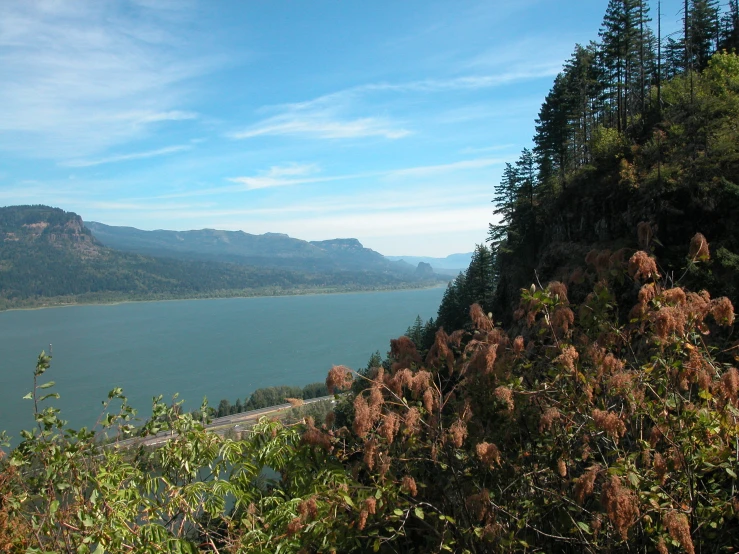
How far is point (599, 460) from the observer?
3.01 m

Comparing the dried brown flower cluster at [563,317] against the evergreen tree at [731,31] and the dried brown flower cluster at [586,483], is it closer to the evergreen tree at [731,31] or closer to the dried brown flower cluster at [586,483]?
the dried brown flower cluster at [586,483]

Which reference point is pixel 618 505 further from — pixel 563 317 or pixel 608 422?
pixel 563 317

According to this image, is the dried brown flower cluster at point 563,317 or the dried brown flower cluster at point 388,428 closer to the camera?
the dried brown flower cluster at point 388,428

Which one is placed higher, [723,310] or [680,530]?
[723,310]

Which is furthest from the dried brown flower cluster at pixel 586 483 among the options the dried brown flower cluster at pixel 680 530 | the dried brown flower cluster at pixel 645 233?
the dried brown flower cluster at pixel 645 233

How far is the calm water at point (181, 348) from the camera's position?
5362 cm

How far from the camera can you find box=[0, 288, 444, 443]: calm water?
5362 cm

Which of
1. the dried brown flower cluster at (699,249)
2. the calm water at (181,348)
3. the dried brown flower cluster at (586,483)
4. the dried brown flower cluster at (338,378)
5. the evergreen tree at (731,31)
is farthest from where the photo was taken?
the calm water at (181,348)

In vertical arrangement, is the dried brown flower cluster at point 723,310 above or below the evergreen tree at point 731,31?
below

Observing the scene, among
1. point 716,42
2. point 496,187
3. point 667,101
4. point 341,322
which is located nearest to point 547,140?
point 496,187

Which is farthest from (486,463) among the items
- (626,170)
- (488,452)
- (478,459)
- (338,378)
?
(626,170)

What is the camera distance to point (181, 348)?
85500mm

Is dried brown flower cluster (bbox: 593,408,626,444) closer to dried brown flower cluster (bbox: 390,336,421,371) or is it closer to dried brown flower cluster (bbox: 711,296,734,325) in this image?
dried brown flower cluster (bbox: 711,296,734,325)

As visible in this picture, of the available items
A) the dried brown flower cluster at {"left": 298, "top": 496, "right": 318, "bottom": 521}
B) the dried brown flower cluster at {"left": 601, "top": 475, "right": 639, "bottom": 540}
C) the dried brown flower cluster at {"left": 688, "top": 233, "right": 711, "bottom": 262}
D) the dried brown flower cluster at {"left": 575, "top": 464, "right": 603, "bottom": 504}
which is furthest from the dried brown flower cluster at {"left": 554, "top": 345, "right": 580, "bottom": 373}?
the dried brown flower cluster at {"left": 298, "top": 496, "right": 318, "bottom": 521}
